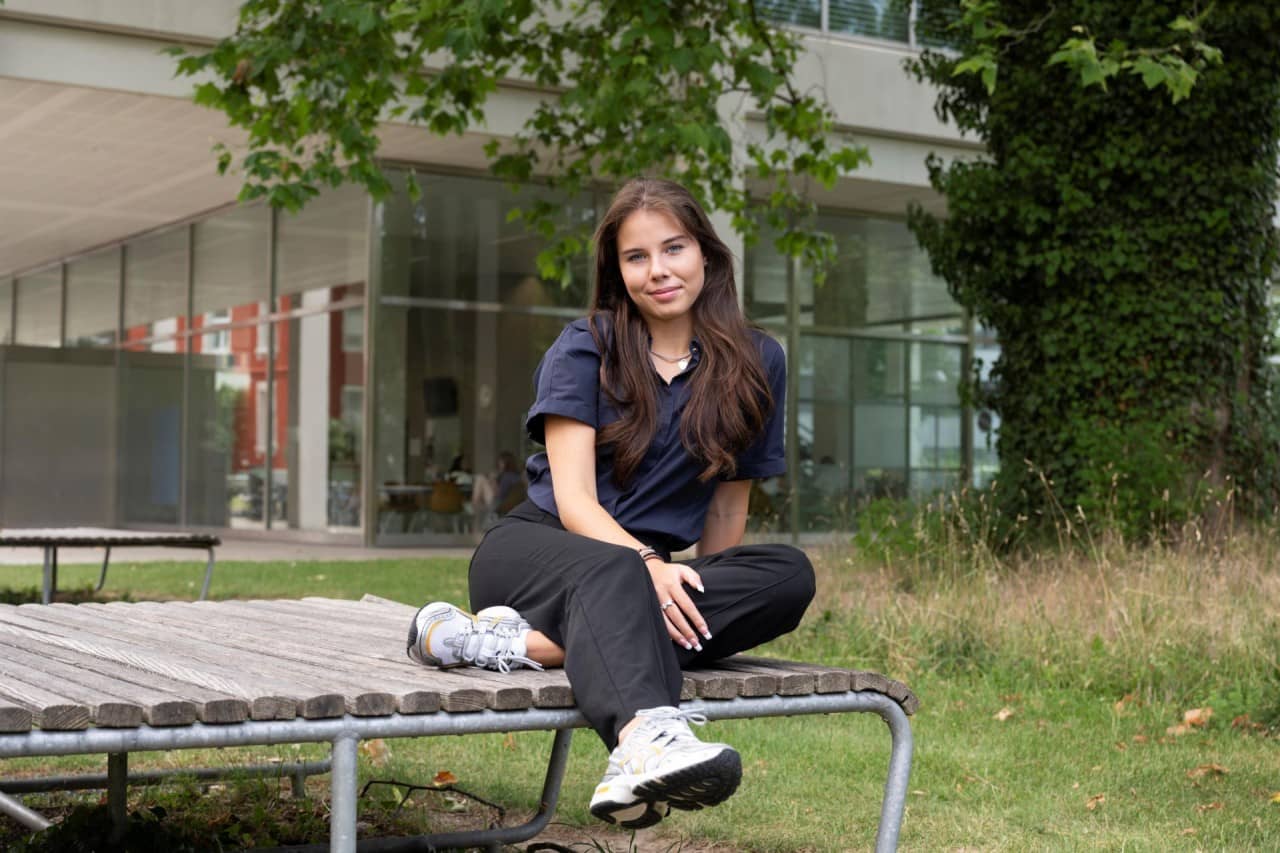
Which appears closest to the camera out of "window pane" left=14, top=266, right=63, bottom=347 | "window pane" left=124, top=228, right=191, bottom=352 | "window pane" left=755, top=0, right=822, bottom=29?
"window pane" left=755, top=0, right=822, bottom=29

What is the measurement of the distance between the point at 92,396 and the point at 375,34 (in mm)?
17506

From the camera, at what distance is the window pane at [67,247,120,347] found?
2545 cm

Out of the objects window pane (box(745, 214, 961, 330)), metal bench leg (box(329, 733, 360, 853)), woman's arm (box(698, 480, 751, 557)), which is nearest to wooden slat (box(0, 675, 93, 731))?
metal bench leg (box(329, 733, 360, 853))

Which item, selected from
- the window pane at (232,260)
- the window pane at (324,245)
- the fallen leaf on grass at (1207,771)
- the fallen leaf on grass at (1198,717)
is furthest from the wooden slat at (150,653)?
the window pane at (232,260)

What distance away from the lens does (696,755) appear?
7.92ft

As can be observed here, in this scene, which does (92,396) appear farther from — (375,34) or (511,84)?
(375,34)

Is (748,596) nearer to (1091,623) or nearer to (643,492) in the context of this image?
(643,492)

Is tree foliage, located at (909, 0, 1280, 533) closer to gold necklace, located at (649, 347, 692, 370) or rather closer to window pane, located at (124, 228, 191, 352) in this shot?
gold necklace, located at (649, 347, 692, 370)

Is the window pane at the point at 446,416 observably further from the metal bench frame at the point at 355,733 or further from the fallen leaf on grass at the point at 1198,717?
the metal bench frame at the point at 355,733

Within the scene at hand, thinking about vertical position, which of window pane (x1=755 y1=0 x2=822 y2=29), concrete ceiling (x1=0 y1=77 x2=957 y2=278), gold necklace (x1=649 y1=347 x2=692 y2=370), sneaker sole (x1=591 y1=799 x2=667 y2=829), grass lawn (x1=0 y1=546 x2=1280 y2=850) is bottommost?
grass lawn (x1=0 y1=546 x2=1280 y2=850)

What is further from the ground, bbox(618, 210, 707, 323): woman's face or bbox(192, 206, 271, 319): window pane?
bbox(192, 206, 271, 319): window pane

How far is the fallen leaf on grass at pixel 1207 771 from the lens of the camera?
4691 millimetres

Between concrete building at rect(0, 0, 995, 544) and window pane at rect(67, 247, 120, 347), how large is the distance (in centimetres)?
61

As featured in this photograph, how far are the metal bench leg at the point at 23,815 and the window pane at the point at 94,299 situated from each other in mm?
22515
